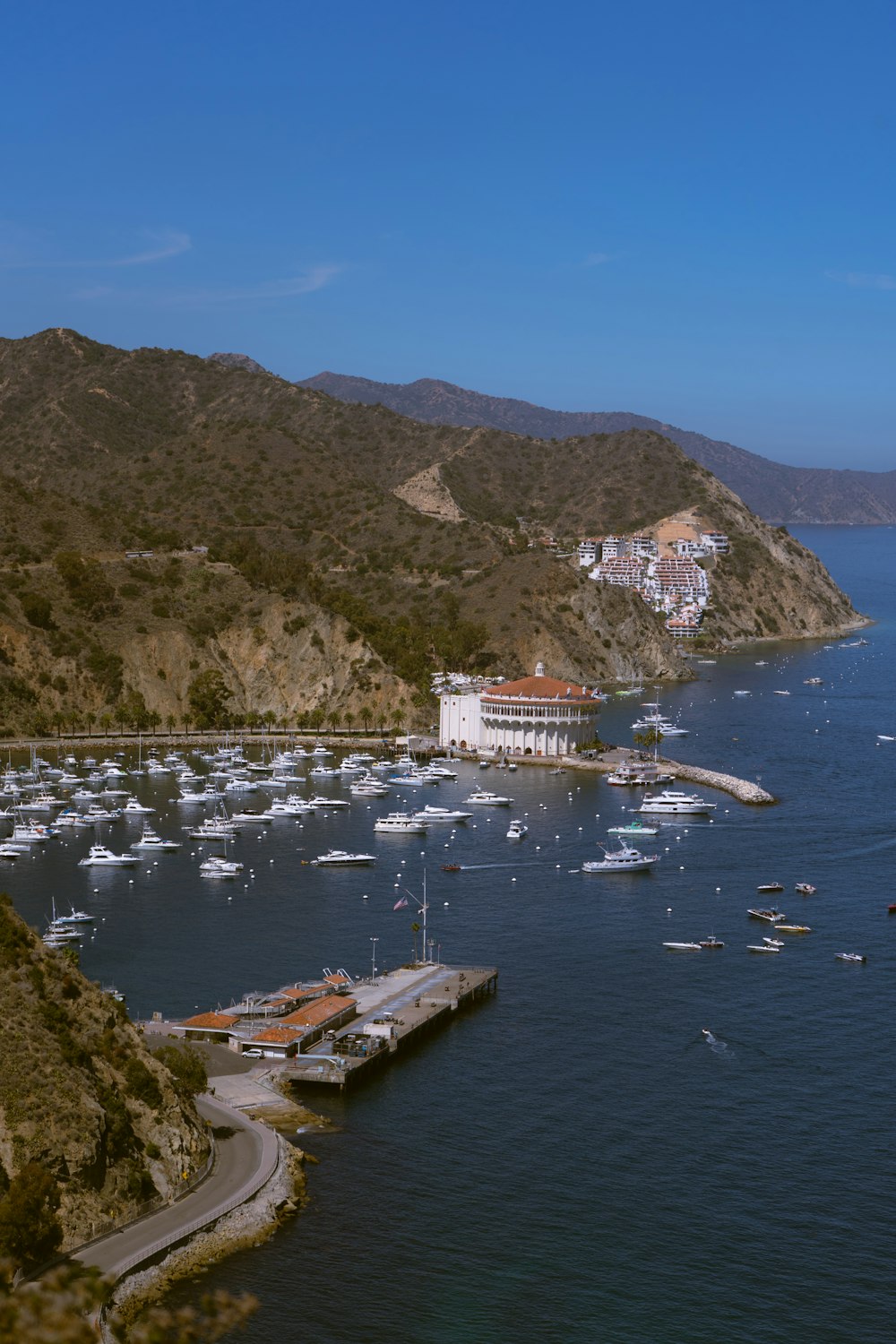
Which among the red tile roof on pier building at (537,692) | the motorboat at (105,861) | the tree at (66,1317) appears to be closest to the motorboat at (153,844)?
the motorboat at (105,861)

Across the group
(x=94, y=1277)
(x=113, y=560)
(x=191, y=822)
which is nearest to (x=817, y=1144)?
(x=94, y=1277)

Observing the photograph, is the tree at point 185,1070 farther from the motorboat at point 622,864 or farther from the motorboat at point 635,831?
the motorboat at point 635,831

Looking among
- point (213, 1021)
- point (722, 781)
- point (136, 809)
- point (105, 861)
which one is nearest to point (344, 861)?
point (105, 861)

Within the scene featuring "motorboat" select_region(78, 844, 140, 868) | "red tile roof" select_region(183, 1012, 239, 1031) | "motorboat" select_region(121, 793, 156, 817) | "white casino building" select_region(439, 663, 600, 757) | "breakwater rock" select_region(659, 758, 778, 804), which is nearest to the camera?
"red tile roof" select_region(183, 1012, 239, 1031)

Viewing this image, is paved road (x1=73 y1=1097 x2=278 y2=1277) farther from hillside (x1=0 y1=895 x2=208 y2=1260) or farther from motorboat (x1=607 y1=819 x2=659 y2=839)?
motorboat (x1=607 y1=819 x2=659 y2=839)

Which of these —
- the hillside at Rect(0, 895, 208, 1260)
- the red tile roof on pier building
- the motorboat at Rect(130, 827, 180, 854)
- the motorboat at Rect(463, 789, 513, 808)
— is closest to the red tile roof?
the hillside at Rect(0, 895, 208, 1260)

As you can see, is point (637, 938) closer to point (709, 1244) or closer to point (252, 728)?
point (709, 1244)
